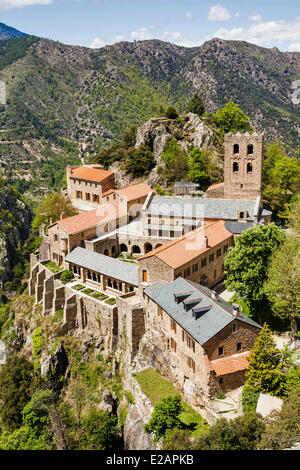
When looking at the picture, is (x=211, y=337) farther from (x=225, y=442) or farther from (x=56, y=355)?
(x=56, y=355)

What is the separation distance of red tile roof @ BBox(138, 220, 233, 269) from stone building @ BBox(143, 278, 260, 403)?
382 cm

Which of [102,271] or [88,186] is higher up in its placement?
[88,186]

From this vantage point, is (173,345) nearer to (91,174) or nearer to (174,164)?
(174,164)

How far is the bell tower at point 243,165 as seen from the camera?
5822 cm

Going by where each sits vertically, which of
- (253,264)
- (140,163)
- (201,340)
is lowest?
(201,340)

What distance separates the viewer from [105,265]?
51.2 meters

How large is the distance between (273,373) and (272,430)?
674 cm

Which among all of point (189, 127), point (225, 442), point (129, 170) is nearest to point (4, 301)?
point (129, 170)

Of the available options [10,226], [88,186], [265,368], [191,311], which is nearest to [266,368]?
[265,368]

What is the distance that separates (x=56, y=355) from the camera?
4891cm

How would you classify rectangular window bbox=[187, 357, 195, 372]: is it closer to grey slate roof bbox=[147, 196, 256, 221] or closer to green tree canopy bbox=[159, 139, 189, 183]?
grey slate roof bbox=[147, 196, 256, 221]

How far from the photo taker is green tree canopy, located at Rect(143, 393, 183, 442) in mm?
30438

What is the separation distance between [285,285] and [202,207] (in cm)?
2408

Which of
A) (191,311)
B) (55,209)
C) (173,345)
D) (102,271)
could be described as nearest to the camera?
(191,311)
